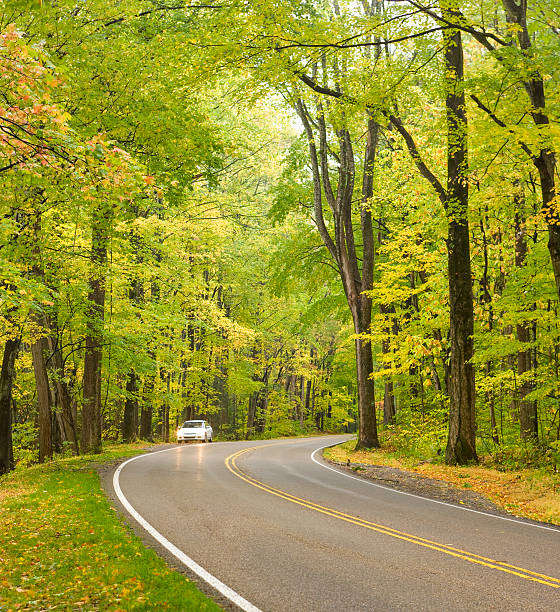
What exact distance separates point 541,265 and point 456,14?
683 cm

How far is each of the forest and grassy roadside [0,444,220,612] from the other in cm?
395

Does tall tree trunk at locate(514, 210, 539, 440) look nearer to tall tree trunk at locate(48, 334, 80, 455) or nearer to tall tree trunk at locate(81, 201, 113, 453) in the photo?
tall tree trunk at locate(81, 201, 113, 453)

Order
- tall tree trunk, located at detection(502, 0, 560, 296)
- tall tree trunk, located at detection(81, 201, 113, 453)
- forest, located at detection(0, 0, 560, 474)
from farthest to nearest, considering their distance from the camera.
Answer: tall tree trunk, located at detection(81, 201, 113, 453), tall tree trunk, located at detection(502, 0, 560, 296), forest, located at detection(0, 0, 560, 474)

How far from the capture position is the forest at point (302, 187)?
1114 centimetres

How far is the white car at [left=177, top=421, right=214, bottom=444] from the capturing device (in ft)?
101

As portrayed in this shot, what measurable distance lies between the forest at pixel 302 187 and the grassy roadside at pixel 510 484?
0.82 meters

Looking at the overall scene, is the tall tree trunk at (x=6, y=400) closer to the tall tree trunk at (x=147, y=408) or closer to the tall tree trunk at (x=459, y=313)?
the tall tree trunk at (x=147, y=408)

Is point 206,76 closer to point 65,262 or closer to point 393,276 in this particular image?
point 65,262

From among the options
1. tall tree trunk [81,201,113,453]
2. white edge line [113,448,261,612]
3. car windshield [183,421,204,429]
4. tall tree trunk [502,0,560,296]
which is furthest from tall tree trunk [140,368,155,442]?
tall tree trunk [502,0,560,296]

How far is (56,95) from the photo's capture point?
11.0m

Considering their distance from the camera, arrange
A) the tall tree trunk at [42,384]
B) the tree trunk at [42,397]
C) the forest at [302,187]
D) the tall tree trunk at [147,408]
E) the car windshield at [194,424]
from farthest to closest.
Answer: the car windshield at [194,424], the tall tree trunk at [147,408], the tree trunk at [42,397], the tall tree trunk at [42,384], the forest at [302,187]

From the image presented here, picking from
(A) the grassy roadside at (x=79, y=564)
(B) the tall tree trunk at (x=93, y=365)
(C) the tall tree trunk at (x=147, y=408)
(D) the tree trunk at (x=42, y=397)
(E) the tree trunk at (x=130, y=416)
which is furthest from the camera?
(C) the tall tree trunk at (x=147, y=408)

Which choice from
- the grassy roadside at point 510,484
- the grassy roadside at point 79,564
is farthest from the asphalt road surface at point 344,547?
the grassy roadside at point 510,484

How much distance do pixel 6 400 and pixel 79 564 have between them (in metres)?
12.5
